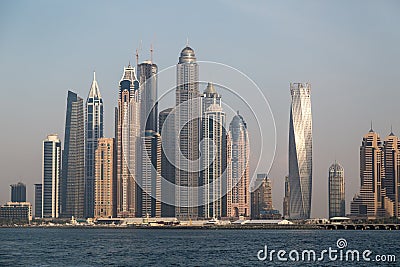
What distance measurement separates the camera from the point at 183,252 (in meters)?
75.0

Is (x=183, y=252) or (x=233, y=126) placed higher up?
(x=233, y=126)

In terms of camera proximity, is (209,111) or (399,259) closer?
(399,259)

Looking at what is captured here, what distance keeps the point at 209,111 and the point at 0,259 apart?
434ft

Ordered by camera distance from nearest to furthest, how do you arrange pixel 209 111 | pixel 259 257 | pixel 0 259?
pixel 0 259, pixel 259 257, pixel 209 111

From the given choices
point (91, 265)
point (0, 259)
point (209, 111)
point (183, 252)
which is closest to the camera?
point (91, 265)

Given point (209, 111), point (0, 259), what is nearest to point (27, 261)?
point (0, 259)

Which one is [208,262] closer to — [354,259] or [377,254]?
[354,259]

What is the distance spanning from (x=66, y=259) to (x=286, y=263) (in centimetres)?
1796

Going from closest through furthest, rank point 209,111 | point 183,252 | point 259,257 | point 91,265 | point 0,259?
point 91,265
point 0,259
point 259,257
point 183,252
point 209,111

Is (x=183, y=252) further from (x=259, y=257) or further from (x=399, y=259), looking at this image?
(x=399, y=259)

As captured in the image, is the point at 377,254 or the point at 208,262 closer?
the point at 208,262

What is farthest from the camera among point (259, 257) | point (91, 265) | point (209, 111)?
point (209, 111)

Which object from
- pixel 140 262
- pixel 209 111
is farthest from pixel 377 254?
pixel 209 111

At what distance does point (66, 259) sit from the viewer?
213ft
